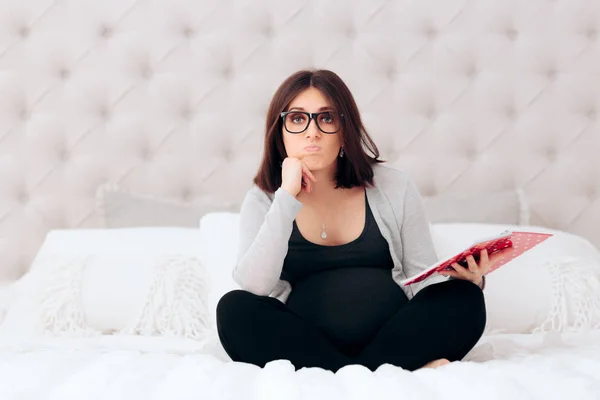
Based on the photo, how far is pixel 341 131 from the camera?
135 cm

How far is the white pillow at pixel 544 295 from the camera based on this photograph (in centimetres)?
149

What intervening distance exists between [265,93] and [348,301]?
0.95 metres

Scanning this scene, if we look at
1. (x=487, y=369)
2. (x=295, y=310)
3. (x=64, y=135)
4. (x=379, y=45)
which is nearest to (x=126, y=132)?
(x=64, y=135)

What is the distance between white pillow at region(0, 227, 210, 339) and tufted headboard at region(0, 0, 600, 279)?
44 centimetres

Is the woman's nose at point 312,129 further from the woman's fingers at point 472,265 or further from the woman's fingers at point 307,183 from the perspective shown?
the woman's fingers at point 472,265

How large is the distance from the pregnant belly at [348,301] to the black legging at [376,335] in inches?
2.9

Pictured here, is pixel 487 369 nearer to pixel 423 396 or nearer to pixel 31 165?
pixel 423 396

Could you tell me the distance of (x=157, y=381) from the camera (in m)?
0.93

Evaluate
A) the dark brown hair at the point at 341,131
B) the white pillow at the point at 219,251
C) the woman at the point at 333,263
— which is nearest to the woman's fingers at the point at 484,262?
the woman at the point at 333,263

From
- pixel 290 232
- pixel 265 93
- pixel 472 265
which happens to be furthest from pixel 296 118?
pixel 265 93

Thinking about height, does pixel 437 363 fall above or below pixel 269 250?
below

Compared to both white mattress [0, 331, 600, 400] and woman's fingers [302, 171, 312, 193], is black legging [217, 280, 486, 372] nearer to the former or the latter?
white mattress [0, 331, 600, 400]

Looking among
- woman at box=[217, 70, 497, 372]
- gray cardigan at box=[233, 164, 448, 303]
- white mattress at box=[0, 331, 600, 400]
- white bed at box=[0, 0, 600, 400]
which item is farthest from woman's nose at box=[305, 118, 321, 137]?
white bed at box=[0, 0, 600, 400]

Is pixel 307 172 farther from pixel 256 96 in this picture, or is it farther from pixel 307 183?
pixel 256 96
